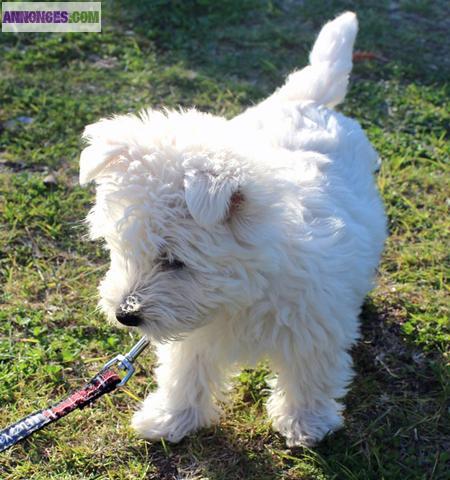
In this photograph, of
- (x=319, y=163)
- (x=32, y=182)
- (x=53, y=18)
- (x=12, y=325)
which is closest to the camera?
(x=319, y=163)

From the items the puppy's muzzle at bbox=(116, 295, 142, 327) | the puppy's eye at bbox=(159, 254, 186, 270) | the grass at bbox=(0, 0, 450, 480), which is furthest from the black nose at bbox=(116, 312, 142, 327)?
the grass at bbox=(0, 0, 450, 480)

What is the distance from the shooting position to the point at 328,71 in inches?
155

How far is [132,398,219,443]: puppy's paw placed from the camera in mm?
3238

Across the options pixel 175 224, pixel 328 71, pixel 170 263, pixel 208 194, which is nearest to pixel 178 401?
pixel 170 263

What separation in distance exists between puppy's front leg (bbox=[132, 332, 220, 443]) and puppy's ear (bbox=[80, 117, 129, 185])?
0.92 m

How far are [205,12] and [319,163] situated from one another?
4.17 m

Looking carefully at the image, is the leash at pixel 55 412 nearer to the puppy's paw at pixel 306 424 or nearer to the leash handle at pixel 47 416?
the leash handle at pixel 47 416

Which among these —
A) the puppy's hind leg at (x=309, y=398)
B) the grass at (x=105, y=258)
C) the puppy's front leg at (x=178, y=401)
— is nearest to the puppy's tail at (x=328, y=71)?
the grass at (x=105, y=258)

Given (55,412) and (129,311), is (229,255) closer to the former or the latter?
(129,311)

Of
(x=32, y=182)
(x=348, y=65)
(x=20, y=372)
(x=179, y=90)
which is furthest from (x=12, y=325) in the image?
(x=179, y=90)

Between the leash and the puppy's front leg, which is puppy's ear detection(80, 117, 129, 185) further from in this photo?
the puppy's front leg

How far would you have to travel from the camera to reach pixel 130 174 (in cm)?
255

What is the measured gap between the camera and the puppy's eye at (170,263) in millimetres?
2588

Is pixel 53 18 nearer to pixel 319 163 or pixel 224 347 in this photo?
pixel 319 163
